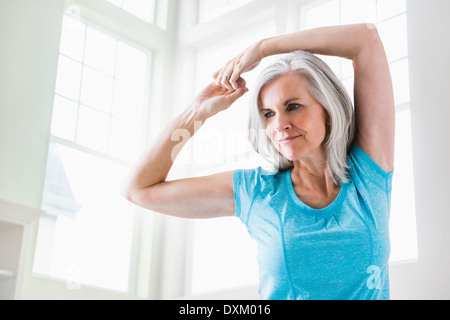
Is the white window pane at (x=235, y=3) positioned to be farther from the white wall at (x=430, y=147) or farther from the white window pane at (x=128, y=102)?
the white wall at (x=430, y=147)

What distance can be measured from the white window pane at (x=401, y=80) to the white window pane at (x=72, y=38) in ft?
6.08

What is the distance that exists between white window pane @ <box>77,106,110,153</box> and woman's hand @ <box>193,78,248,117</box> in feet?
7.03

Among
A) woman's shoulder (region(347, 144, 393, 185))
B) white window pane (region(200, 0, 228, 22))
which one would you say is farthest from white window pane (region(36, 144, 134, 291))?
woman's shoulder (region(347, 144, 393, 185))

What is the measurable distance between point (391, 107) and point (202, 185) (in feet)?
1.61

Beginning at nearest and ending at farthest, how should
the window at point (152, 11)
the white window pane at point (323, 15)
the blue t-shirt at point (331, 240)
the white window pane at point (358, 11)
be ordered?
the blue t-shirt at point (331, 240)
the white window pane at point (358, 11)
the white window pane at point (323, 15)
the window at point (152, 11)

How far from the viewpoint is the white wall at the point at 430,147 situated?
8.18 ft

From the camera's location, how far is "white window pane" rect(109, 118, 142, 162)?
3.88 meters

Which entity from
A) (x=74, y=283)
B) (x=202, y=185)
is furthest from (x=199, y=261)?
(x=202, y=185)

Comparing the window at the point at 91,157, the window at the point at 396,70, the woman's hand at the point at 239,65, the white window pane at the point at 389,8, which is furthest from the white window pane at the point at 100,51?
the woman's hand at the point at 239,65

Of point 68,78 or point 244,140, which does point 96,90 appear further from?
point 244,140

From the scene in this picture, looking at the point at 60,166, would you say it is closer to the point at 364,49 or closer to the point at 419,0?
the point at 419,0

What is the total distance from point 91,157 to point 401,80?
5.96 ft

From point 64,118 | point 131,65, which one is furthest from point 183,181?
point 131,65

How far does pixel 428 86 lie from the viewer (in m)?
2.71
